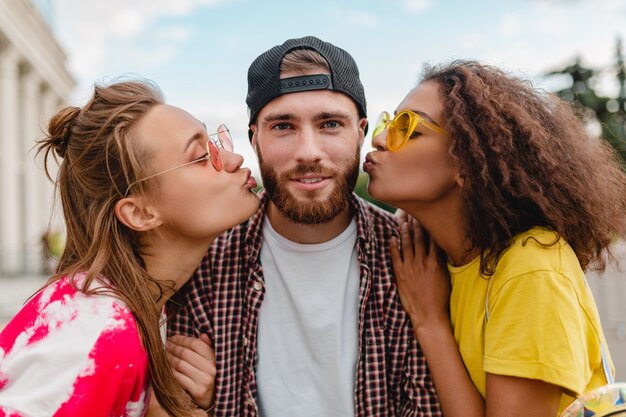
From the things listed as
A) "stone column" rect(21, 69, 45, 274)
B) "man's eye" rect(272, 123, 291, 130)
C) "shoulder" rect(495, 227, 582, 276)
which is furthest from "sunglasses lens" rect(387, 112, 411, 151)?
"stone column" rect(21, 69, 45, 274)

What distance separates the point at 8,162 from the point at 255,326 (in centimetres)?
2462

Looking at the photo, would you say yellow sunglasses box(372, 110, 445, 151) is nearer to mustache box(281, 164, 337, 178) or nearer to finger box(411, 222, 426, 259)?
mustache box(281, 164, 337, 178)

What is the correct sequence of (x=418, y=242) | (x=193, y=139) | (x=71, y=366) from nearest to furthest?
(x=71, y=366), (x=193, y=139), (x=418, y=242)

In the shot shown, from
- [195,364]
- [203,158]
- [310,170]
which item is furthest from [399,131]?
[195,364]

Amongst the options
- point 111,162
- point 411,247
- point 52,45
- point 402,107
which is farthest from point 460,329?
point 52,45

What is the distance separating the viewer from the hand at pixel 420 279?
2.82 metres

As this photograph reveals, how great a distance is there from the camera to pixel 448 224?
287cm

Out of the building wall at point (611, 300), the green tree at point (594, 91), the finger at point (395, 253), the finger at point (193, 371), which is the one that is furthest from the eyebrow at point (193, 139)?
the green tree at point (594, 91)

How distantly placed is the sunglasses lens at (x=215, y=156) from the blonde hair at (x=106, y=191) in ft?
1.08

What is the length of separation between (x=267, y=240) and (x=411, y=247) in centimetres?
82

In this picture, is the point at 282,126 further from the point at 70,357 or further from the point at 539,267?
the point at 70,357

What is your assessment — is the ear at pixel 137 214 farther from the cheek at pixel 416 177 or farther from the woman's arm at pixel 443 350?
the woman's arm at pixel 443 350

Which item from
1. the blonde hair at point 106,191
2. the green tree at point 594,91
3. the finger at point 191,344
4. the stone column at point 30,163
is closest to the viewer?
the blonde hair at point 106,191

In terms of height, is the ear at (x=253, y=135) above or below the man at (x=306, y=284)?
above
